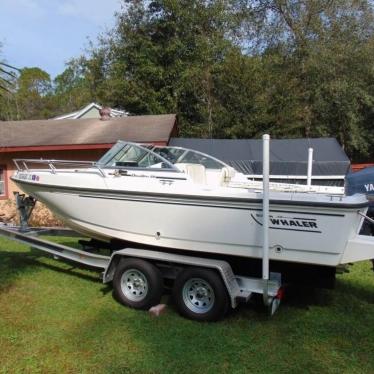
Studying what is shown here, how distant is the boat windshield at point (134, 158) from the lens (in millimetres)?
6926

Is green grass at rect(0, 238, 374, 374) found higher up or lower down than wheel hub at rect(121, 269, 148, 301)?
lower down

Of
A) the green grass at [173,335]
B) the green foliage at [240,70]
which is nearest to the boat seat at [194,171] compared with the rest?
the green grass at [173,335]

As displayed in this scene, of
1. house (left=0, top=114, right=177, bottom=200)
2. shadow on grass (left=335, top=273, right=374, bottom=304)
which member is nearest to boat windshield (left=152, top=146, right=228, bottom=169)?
shadow on grass (left=335, top=273, right=374, bottom=304)

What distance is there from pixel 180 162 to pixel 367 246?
9.67 ft

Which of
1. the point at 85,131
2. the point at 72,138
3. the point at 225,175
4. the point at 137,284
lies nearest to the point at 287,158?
the point at 225,175

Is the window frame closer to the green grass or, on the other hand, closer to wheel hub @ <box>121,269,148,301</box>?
the green grass

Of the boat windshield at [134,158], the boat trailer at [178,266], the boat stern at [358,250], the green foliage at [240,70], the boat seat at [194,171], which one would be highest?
the green foliage at [240,70]

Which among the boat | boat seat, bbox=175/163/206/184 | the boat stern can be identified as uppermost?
boat seat, bbox=175/163/206/184

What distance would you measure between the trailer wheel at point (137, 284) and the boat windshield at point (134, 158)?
4.56 ft

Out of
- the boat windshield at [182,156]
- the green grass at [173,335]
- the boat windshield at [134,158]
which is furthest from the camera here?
the boat windshield at [182,156]

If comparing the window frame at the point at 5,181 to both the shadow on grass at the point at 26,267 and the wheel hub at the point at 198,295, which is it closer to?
the shadow on grass at the point at 26,267

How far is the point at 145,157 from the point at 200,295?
7.09ft

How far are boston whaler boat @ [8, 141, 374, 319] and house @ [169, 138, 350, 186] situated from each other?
17.9 ft

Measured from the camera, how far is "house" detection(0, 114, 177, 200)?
1446cm
